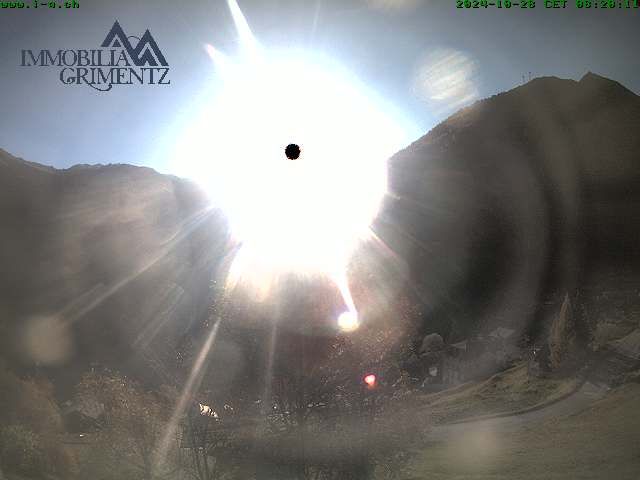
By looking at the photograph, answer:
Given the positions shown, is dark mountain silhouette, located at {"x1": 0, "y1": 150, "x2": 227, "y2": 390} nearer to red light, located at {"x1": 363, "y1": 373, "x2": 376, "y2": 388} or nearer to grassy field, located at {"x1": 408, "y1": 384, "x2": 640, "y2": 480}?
grassy field, located at {"x1": 408, "y1": 384, "x2": 640, "y2": 480}

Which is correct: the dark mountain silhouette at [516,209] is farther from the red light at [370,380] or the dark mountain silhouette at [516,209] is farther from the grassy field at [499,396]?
the red light at [370,380]

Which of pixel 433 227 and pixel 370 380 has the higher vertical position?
pixel 433 227

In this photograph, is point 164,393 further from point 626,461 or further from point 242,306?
point 626,461

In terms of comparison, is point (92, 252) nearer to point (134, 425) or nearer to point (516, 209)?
point (134, 425)

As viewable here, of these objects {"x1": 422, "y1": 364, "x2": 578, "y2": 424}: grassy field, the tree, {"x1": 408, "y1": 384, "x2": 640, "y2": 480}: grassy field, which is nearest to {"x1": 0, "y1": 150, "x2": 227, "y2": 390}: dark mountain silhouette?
{"x1": 422, "y1": 364, "x2": 578, "y2": 424}: grassy field

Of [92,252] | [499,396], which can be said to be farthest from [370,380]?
[92,252]

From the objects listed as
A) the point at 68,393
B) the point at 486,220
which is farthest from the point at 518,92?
the point at 68,393

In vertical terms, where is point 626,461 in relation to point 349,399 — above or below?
below
